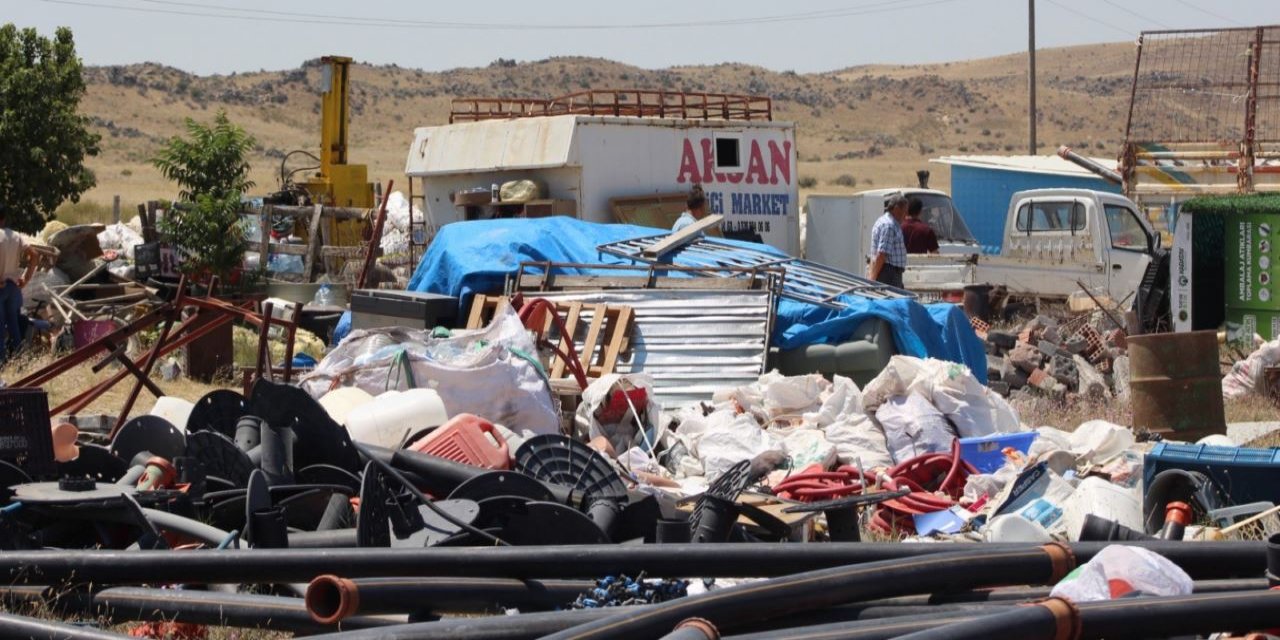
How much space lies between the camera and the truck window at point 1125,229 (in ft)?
53.9

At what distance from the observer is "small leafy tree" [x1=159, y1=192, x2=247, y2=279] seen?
54.3 ft

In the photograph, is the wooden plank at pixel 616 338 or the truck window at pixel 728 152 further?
the truck window at pixel 728 152

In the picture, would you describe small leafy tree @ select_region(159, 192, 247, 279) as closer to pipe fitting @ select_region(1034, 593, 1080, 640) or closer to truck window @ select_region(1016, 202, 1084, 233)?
truck window @ select_region(1016, 202, 1084, 233)

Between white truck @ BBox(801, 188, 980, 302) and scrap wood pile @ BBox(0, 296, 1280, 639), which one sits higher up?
white truck @ BBox(801, 188, 980, 302)

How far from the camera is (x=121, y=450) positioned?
7.18 meters

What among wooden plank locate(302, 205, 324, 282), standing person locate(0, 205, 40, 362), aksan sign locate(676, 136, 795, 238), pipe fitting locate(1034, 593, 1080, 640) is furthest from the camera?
wooden plank locate(302, 205, 324, 282)

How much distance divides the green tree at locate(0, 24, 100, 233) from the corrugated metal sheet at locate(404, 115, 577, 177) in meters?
9.63

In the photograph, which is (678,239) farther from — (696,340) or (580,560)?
(580,560)

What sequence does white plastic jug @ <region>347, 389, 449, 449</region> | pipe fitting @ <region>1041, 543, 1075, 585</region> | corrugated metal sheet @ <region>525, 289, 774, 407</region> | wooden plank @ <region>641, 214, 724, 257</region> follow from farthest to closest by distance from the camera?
wooden plank @ <region>641, 214, 724, 257</region>, corrugated metal sheet @ <region>525, 289, 774, 407</region>, white plastic jug @ <region>347, 389, 449, 449</region>, pipe fitting @ <region>1041, 543, 1075, 585</region>

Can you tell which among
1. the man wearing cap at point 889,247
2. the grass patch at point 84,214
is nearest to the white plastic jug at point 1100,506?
the man wearing cap at point 889,247

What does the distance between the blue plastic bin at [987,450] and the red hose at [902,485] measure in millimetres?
97

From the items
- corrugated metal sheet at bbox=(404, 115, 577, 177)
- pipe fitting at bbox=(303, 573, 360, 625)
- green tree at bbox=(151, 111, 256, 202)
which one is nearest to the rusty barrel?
pipe fitting at bbox=(303, 573, 360, 625)

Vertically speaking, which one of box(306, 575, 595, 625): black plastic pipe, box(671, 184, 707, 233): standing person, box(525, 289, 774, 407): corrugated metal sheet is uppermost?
box(671, 184, 707, 233): standing person

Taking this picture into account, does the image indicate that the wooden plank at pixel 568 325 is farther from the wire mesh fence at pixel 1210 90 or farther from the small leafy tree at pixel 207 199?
the wire mesh fence at pixel 1210 90
